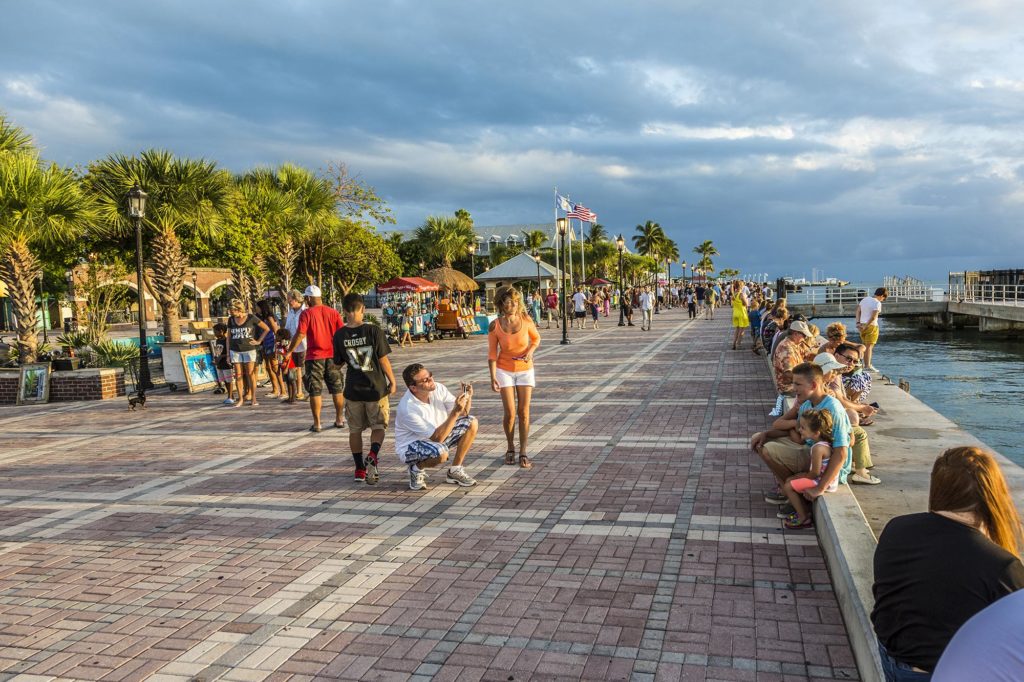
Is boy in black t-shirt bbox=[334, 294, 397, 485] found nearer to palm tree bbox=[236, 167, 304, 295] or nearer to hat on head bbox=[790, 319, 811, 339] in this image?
hat on head bbox=[790, 319, 811, 339]

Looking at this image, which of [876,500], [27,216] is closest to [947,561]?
[876,500]

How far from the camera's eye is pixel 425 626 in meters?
3.85

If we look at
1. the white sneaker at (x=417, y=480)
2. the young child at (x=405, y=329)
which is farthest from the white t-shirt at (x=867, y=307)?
the young child at (x=405, y=329)

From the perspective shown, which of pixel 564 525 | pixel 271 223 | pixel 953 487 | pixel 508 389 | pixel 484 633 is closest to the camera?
pixel 953 487

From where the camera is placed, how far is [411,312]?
2311 cm

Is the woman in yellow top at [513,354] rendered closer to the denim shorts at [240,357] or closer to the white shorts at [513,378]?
the white shorts at [513,378]

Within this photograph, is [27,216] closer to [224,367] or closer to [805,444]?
[224,367]

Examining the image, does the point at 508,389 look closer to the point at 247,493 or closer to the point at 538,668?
the point at 247,493

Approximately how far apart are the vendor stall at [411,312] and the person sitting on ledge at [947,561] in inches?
795

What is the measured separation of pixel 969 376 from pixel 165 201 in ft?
67.4

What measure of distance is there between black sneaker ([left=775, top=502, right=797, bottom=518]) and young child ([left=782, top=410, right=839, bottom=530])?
140mm

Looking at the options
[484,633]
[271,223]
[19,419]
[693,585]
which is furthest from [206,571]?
[271,223]

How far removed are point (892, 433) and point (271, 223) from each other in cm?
1908

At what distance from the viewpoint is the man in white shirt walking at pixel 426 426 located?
615 centimetres
